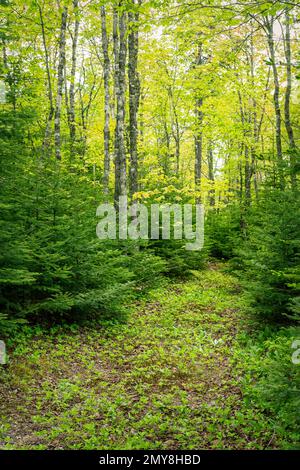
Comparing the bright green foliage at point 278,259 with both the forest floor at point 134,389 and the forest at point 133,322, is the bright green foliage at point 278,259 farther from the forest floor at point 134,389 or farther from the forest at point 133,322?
the forest floor at point 134,389

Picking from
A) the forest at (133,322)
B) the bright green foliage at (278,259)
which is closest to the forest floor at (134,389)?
the forest at (133,322)

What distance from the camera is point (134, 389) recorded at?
5.93 m

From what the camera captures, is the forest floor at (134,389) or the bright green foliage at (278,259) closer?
the forest floor at (134,389)

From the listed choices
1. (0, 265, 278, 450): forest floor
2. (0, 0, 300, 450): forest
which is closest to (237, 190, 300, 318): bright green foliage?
(0, 0, 300, 450): forest

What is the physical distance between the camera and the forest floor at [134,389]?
15.2 feet

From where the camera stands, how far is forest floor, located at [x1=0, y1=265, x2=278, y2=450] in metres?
4.64

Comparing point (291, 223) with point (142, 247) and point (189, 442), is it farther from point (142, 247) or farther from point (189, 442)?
point (142, 247)

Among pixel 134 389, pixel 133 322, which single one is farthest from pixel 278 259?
pixel 134 389

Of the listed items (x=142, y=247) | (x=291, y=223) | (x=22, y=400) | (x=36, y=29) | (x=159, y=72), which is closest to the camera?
(x=22, y=400)

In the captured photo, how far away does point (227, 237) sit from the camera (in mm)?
16156

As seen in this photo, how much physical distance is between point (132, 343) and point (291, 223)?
402 cm

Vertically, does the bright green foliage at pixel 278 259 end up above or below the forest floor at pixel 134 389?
above

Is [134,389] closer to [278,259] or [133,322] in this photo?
[133,322]

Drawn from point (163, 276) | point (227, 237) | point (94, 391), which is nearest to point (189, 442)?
point (94, 391)
